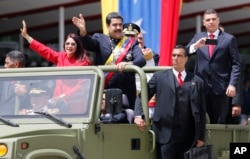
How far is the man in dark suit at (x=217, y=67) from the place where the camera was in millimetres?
8844

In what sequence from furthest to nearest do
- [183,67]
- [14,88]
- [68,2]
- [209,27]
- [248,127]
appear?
[68,2], [209,27], [248,127], [183,67], [14,88]

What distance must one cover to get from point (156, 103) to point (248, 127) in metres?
1.29

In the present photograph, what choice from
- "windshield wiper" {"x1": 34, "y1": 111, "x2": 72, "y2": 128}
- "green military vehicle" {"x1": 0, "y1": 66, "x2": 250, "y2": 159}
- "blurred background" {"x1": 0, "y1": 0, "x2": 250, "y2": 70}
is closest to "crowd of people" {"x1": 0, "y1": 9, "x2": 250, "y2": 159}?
"green military vehicle" {"x1": 0, "y1": 66, "x2": 250, "y2": 159}

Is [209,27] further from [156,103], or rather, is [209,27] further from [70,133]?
[70,133]

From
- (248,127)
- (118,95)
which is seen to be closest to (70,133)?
(118,95)

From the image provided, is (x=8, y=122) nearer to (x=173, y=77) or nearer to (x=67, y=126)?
(x=67, y=126)

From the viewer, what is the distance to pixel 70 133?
6863 mm

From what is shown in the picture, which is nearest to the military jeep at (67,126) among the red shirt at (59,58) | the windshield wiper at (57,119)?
the windshield wiper at (57,119)

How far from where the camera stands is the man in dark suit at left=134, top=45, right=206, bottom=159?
25.0ft

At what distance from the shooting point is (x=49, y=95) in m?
7.30

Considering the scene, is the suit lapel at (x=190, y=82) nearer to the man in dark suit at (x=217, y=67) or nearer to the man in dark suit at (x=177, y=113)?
the man in dark suit at (x=177, y=113)

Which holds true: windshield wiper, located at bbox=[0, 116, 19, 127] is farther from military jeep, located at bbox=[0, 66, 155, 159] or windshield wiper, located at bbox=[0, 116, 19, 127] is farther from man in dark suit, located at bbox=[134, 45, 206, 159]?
man in dark suit, located at bbox=[134, 45, 206, 159]

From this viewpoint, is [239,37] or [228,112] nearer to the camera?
[228,112]

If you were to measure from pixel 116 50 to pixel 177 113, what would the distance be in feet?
3.56
